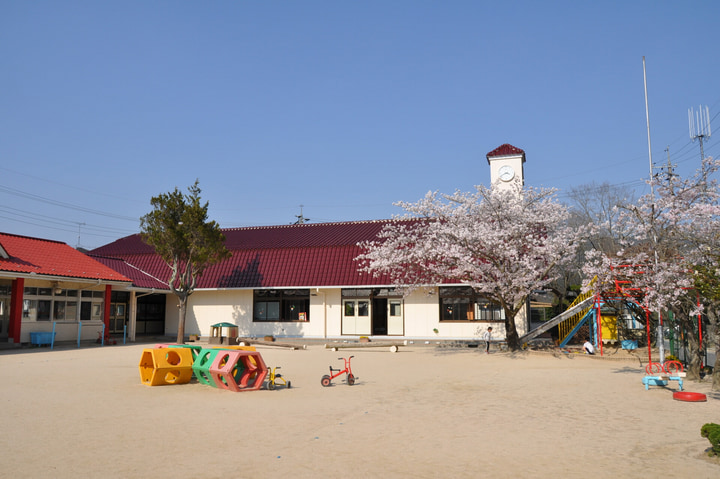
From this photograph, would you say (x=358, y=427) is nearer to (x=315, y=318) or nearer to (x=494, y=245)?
(x=494, y=245)

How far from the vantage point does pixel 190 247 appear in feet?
84.9

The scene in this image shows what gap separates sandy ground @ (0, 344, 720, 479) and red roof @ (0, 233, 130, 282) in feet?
24.0

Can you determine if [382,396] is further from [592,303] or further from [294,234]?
[294,234]

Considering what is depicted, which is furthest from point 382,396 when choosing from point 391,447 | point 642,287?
point 642,287

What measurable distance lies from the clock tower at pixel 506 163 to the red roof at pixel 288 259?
7064 mm

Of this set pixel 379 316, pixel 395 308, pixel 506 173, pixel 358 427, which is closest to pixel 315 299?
pixel 379 316

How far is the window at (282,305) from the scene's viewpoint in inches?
1118

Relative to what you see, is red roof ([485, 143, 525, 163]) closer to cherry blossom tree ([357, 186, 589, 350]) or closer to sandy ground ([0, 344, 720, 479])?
cherry blossom tree ([357, 186, 589, 350])

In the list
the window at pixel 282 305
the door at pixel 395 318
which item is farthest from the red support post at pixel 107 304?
the door at pixel 395 318

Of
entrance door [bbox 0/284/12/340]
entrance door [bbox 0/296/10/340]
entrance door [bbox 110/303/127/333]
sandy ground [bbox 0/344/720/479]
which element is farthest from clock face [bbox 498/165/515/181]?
entrance door [bbox 0/296/10/340]

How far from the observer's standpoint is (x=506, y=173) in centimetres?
3170

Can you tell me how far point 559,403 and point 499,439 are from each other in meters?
3.47

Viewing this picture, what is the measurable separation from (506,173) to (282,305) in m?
14.8

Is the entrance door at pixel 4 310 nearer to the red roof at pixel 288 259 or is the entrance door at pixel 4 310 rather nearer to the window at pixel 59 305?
the window at pixel 59 305
